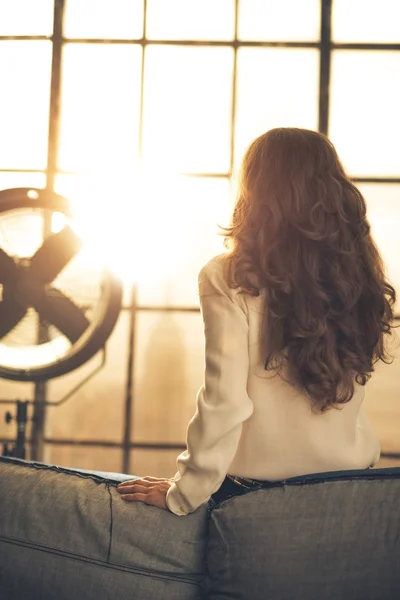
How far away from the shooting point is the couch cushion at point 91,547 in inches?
44.8

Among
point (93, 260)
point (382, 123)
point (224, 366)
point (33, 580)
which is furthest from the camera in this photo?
point (382, 123)

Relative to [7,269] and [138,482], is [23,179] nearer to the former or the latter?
[7,269]

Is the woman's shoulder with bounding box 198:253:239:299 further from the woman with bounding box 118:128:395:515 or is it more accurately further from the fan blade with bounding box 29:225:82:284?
the fan blade with bounding box 29:225:82:284

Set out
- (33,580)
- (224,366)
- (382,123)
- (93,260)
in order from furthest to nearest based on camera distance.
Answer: (382,123) < (93,260) < (224,366) < (33,580)

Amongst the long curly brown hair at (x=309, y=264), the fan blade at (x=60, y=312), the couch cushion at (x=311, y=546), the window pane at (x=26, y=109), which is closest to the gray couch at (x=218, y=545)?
the couch cushion at (x=311, y=546)

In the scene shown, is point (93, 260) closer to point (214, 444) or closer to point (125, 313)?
point (125, 313)

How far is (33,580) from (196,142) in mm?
2578

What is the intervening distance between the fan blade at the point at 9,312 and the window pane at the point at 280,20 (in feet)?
5.72

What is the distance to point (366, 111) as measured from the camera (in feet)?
11.0

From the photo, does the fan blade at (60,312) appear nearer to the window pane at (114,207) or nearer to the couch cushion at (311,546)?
the window pane at (114,207)

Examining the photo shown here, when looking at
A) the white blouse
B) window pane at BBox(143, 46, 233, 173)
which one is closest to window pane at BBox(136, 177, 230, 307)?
window pane at BBox(143, 46, 233, 173)

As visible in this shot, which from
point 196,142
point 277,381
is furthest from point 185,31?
point 277,381

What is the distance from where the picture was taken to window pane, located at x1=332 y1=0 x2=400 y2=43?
3.38 meters

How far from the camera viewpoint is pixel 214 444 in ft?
4.18
